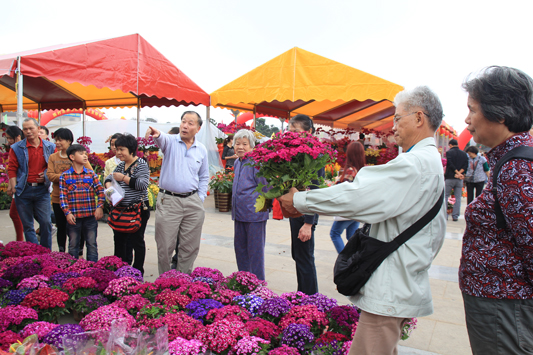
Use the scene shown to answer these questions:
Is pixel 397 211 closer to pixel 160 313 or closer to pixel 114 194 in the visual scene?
pixel 160 313

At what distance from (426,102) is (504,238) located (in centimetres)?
68

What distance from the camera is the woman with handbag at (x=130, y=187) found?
160 inches

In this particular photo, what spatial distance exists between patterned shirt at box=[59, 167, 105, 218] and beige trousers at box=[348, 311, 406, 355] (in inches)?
147

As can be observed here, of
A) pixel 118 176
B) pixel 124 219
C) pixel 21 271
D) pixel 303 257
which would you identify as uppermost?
pixel 118 176

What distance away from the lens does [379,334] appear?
155 centimetres

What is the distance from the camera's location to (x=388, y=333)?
155cm

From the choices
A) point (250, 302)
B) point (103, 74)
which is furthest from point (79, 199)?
point (103, 74)

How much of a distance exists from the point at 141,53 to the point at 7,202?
17.5 ft

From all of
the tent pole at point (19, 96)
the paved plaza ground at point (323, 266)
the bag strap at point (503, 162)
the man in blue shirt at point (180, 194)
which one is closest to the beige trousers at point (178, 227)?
the man in blue shirt at point (180, 194)

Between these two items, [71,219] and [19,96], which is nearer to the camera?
[71,219]

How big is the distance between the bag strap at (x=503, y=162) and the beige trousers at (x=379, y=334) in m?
0.59

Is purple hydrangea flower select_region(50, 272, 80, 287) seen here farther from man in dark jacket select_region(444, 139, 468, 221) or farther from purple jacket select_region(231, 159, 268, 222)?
man in dark jacket select_region(444, 139, 468, 221)

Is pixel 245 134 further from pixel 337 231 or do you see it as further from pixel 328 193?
pixel 328 193

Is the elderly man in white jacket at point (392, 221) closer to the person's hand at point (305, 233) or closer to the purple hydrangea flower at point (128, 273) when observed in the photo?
the person's hand at point (305, 233)
